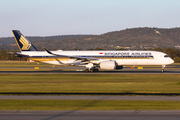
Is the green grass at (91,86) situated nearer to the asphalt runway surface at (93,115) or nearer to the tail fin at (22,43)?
the asphalt runway surface at (93,115)

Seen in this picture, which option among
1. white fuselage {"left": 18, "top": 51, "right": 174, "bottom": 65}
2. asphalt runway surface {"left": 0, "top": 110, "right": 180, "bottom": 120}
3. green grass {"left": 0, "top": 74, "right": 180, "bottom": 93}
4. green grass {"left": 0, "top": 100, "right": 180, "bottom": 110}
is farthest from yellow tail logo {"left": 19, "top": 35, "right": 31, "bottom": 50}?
asphalt runway surface {"left": 0, "top": 110, "right": 180, "bottom": 120}

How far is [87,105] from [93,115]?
2.82m

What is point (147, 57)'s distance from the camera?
1929 inches

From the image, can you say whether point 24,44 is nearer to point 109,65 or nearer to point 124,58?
point 109,65

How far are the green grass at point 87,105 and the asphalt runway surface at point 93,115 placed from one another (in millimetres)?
943

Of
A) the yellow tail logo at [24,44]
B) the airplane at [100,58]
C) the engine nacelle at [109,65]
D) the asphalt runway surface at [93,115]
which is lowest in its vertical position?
the asphalt runway surface at [93,115]

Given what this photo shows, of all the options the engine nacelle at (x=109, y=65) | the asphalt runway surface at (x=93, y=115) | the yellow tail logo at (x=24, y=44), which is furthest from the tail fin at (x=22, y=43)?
the asphalt runway surface at (x=93, y=115)

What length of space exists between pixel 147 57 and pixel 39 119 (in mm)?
38946

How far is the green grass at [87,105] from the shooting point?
606 inches

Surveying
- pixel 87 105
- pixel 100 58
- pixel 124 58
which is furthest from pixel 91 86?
pixel 124 58

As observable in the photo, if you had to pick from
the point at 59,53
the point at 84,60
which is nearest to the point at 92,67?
the point at 84,60

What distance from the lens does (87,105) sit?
16.4m

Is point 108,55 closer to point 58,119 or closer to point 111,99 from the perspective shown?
point 111,99

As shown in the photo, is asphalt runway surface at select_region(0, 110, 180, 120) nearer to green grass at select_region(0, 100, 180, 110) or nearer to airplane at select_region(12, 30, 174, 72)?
green grass at select_region(0, 100, 180, 110)
